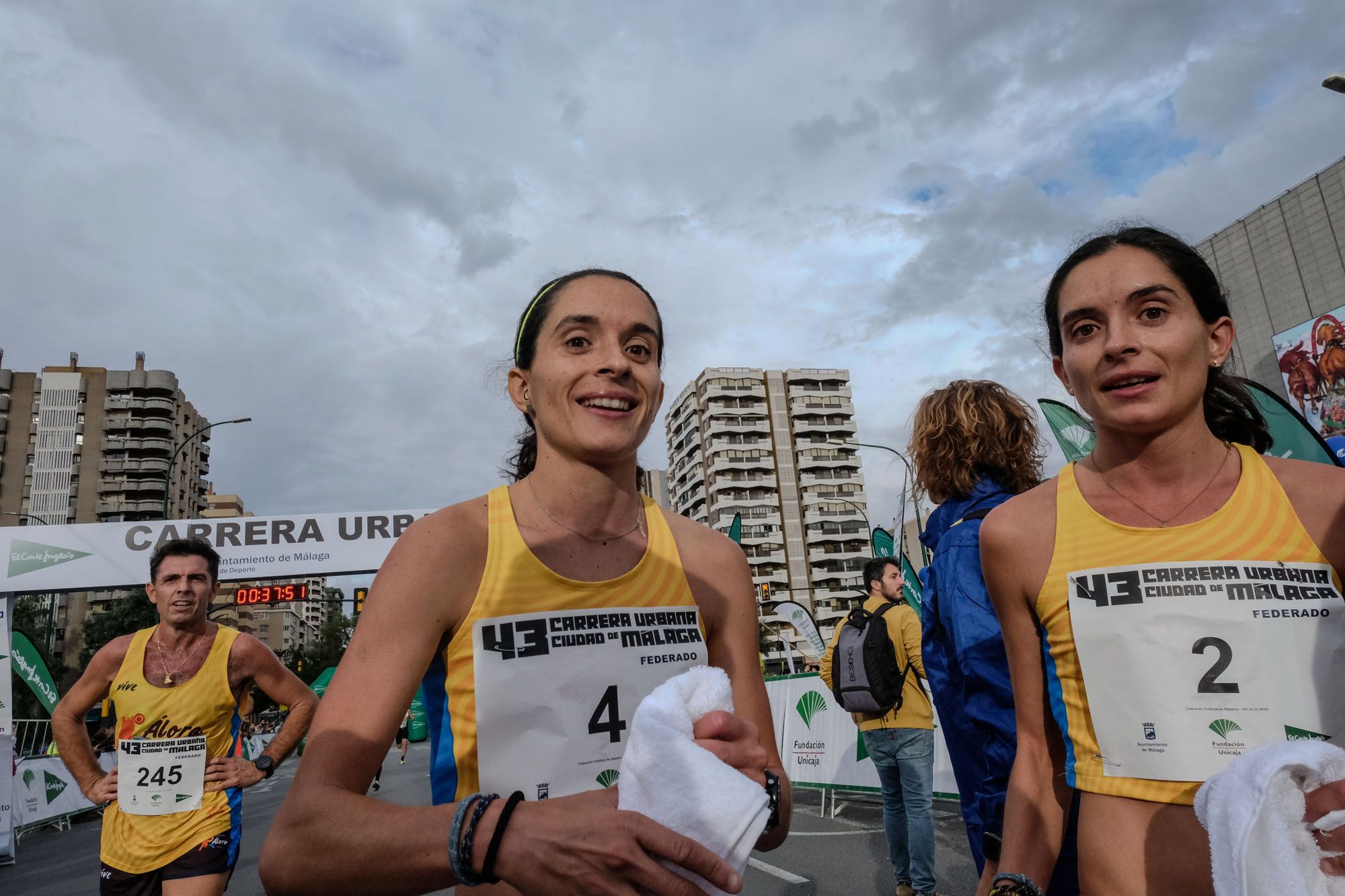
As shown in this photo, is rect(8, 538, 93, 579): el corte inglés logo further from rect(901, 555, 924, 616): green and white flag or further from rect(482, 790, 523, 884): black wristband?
rect(482, 790, 523, 884): black wristband

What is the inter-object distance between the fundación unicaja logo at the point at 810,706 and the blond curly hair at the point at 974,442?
311 inches

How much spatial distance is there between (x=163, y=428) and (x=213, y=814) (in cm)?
10827

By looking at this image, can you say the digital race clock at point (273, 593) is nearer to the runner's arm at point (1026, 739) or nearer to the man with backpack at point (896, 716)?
the man with backpack at point (896, 716)

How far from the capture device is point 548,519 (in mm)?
1938

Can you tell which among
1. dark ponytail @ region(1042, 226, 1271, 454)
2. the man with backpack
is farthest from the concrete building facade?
dark ponytail @ region(1042, 226, 1271, 454)

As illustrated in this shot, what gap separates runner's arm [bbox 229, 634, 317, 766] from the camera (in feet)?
15.4

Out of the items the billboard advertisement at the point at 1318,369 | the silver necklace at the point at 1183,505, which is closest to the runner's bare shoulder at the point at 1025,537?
the silver necklace at the point at 1183,505

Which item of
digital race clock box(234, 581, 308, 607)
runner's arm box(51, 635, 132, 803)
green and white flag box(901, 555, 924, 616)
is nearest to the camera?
runner's arm box(51, 635, 132, 803)

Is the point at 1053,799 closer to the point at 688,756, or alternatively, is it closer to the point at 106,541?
the point at 688,756

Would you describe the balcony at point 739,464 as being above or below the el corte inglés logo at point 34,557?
above

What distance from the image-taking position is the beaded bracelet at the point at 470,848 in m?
1.20

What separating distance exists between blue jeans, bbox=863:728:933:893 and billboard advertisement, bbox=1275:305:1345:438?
96.9 ft

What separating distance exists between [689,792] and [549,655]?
62cm

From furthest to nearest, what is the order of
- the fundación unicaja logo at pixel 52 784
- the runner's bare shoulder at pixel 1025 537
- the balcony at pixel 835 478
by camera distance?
1. the balcony at pixel 835 478
2. the fundación unicaja logo at pixel 52 784
3. the runner's bare shoulder at pixel 1025 537
